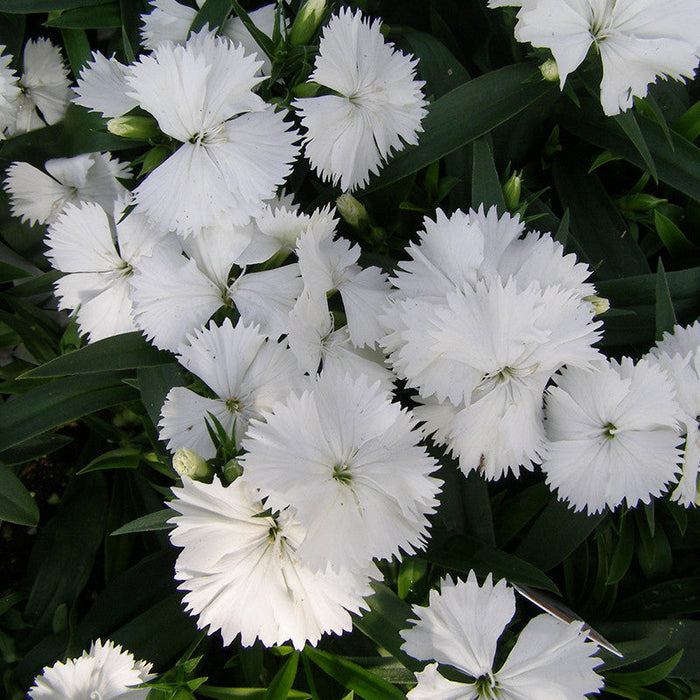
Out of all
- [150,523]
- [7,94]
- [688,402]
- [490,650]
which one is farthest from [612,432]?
[7,94]

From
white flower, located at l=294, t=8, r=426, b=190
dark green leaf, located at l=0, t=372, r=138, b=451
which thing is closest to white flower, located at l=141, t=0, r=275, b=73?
white flower, located at l=294, t=8, r=426, b=190

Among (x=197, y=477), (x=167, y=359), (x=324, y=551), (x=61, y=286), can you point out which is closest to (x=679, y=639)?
(x=324, y=551)

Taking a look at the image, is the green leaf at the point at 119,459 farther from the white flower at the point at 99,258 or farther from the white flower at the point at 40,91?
the white flower at the point at 40,91

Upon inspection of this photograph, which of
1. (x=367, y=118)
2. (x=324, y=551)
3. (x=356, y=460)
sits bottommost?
(x=324, y=551)

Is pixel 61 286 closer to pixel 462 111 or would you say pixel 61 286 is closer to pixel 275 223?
pixel 275 223

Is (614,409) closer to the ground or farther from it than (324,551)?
farther from it

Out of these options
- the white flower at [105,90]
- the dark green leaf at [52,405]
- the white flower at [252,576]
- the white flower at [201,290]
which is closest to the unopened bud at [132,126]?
the white flower at [105,90]

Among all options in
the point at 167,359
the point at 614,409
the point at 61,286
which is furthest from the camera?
the point at 61,286
